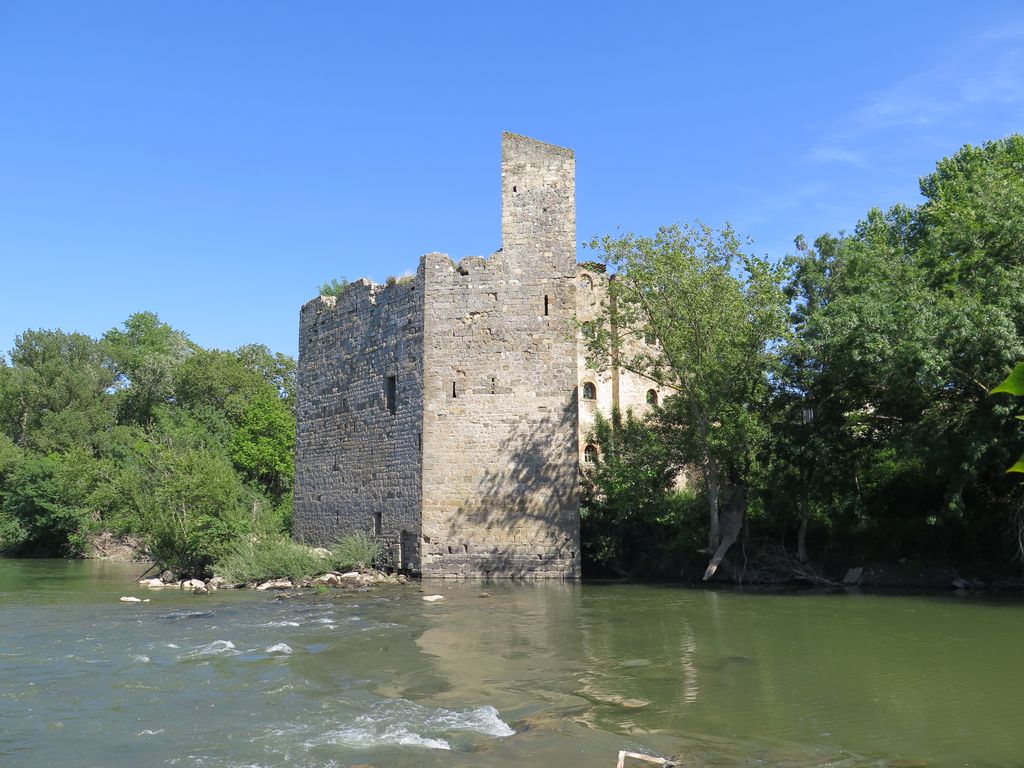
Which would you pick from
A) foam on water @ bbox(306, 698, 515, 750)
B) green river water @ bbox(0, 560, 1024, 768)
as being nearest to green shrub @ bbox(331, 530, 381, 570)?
green river water @ bbox(0, 560, 1024, 768)

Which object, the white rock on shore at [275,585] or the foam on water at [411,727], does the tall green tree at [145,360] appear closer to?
the white rock on shore at [275,585]

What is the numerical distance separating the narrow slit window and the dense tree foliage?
5.13 m

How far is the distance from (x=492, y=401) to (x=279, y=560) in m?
5.58

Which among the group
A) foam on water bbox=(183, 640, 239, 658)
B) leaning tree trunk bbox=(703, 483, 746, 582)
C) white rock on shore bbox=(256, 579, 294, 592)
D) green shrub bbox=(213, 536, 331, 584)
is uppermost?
leaning tree trunk bbox=(703, 483, 746, 582)

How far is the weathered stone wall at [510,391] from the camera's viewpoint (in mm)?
18562

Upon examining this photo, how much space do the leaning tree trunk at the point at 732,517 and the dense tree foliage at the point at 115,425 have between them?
11.6 m

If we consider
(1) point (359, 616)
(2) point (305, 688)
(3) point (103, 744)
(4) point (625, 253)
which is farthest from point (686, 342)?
(3) point (103, 744)

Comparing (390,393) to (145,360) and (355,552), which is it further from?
(145,360)

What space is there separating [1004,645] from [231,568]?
47.0 feet

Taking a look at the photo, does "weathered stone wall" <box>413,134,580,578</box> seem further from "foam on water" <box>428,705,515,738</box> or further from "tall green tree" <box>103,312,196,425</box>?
"tall green tree" <box>103,312,196,425</box>

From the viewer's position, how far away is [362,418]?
20891 mm

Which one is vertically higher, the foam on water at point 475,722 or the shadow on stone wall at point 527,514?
the shadow on stone wall at point 527,514

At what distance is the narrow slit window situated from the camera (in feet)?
65.5

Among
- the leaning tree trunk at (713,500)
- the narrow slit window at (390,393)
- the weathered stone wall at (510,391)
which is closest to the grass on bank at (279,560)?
the weathered stone wall at (510,391)
